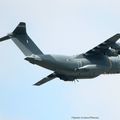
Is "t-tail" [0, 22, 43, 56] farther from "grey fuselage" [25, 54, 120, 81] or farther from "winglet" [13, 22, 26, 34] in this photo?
"grey fuselage" [25, 54, 120, 81]

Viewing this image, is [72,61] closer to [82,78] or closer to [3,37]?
[82,78]

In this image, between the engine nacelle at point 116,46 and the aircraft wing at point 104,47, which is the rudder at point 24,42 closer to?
the aircraft wing at point 104,47

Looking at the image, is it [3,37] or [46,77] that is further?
[46,77]

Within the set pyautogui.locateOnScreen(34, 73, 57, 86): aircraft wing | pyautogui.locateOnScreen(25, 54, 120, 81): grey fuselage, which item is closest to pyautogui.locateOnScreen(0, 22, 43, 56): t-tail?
pyautogui.locateOnScreen(25, 54, 120, 81): grey fuselage

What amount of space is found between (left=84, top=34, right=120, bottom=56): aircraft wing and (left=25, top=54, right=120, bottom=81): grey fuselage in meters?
0.42

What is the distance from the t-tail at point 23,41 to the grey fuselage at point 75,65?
0.96 meters

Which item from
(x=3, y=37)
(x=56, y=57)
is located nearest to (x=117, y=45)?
(x=56, y=57)

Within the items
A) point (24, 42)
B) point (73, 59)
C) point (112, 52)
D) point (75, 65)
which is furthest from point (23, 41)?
point (112, 52)

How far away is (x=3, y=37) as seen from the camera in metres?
55.7

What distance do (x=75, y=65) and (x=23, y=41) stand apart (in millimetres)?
4534

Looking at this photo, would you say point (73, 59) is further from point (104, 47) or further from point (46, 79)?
point (46, 79)

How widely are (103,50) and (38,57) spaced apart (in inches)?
228

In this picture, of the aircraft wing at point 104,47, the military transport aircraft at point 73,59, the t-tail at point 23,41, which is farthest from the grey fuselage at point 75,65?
the t-tail at point 23,41

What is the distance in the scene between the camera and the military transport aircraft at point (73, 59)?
5566cm
